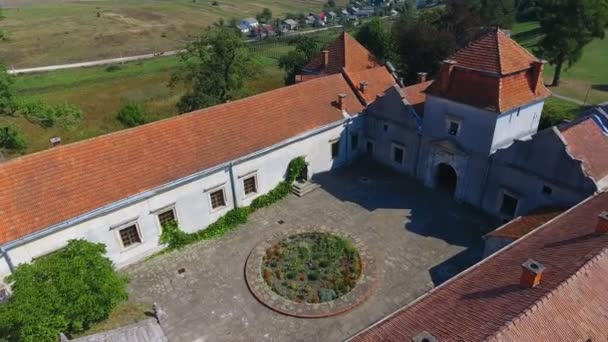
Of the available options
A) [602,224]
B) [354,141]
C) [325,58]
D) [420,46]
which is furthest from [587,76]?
[602,224]

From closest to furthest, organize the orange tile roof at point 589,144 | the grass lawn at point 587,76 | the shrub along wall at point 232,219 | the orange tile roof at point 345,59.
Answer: the orange tile roof at point 589,144
the shrub along wall at point 232,219
the orange tile roof at point 345,59
the grass lawn at point 587,76

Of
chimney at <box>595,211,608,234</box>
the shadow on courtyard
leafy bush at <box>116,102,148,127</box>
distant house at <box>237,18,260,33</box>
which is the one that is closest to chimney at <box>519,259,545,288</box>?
chimney at <box>595,211,608,234</box>

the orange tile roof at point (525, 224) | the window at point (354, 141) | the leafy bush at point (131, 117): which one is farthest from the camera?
the leafy bush at point (131, 117)

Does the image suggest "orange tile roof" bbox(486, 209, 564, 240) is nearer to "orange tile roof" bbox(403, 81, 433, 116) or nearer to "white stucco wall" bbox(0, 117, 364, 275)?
"orange tile roof" bbox(403, 81, 433, 116)

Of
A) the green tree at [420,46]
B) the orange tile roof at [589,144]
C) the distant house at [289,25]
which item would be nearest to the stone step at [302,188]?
the orange tile roof at [589,144]

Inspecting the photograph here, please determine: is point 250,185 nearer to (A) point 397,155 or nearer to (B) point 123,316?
(B) point 123,316

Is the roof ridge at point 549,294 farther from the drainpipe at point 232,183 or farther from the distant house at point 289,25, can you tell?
the distant house at point 289,25

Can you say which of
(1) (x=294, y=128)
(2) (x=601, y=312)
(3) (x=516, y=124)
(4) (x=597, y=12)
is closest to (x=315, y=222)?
→ (1) (x=294, y=128)

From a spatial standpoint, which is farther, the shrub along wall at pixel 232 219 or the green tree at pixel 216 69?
the green tree at pixel 216 69
